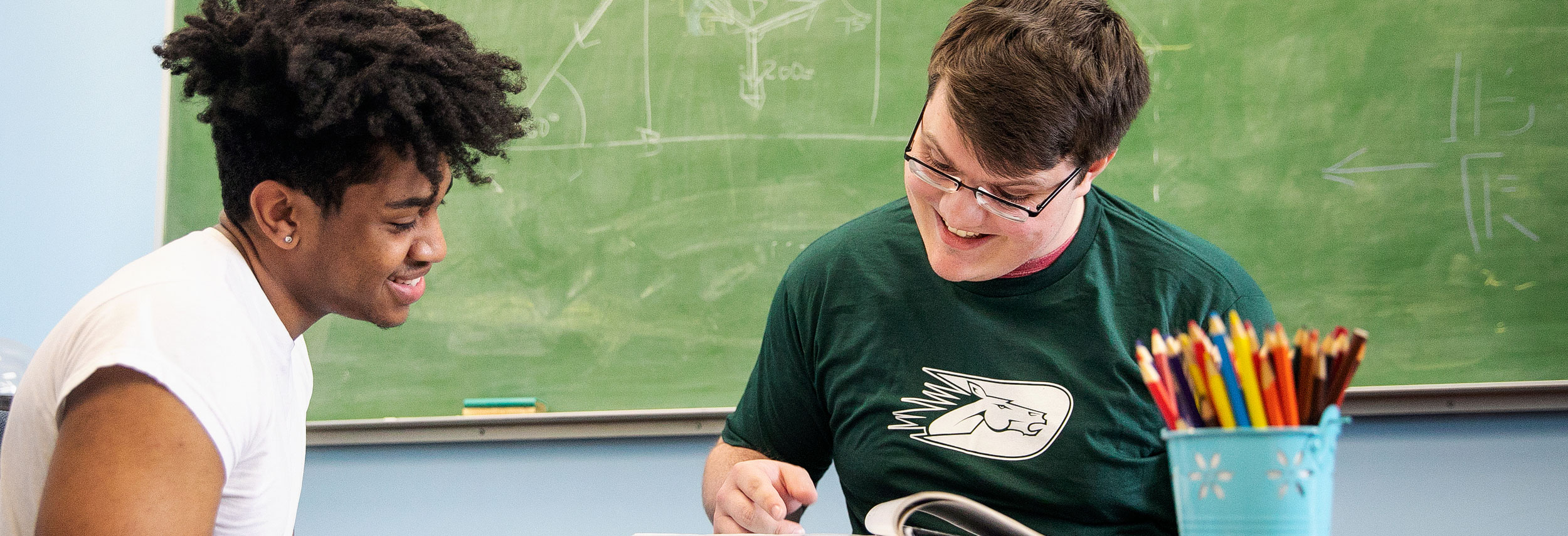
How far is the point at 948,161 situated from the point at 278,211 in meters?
0.62

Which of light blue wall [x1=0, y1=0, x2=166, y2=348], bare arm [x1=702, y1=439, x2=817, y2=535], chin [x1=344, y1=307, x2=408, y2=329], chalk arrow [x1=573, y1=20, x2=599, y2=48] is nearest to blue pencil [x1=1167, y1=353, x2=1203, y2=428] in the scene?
bare arm [x1=702, y1=439, x2=817, y2=535]

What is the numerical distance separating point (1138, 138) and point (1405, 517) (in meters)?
0.80

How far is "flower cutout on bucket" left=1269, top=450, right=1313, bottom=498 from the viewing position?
54cm

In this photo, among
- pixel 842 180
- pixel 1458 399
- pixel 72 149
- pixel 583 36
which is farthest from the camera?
pixel 72 149

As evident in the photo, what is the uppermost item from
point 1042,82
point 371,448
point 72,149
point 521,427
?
point 1042,82

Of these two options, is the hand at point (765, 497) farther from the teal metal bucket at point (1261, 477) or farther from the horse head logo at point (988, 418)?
the teal metal bucket at point (1261, 477)

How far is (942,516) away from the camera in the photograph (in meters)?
0.91

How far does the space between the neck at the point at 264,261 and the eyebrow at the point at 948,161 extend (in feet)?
2.03

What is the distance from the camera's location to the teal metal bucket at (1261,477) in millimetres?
543

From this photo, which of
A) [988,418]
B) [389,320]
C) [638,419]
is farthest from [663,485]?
[988,418]

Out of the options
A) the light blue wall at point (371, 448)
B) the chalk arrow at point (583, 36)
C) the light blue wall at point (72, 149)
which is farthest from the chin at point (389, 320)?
the light blue wall at point (72, 149)

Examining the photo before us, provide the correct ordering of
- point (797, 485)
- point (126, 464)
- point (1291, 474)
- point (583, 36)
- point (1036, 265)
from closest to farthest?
point (1291, 474)
point (126, 464)
point (797, 485)
point (1036, 265)
point (583, 36)

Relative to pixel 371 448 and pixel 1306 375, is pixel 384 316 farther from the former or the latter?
pixel 371 448

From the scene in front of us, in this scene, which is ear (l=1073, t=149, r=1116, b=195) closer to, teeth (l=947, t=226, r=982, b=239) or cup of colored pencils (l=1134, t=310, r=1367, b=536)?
teeth (l=947, t=226, r=982, b=239)
